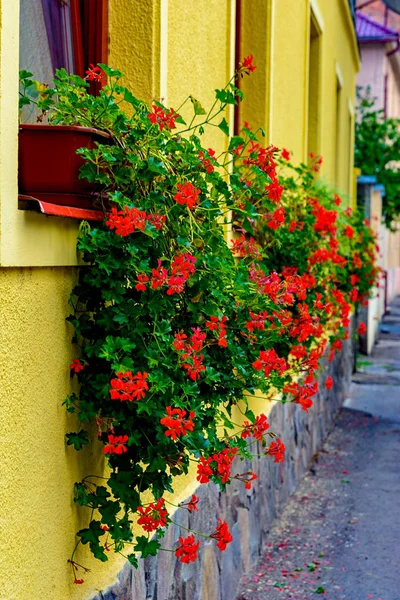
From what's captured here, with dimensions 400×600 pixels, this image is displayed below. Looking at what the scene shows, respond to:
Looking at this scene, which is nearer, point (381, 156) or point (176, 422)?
point (176, 422)

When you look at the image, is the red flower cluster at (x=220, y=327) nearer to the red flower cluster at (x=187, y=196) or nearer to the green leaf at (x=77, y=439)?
the red flower cluster at (x=187, y=196)

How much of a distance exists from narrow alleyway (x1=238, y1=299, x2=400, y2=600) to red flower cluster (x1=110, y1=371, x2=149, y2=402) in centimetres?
286

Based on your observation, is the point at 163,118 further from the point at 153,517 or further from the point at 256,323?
the point at 153,517

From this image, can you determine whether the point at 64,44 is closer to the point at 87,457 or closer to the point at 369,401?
the point at 87,457

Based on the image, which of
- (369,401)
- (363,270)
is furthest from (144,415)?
(369,401)

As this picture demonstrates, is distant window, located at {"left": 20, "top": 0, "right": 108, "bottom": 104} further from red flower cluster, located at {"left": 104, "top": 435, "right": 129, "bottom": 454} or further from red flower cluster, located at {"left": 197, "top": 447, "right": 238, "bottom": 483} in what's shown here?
red flower cluster, located at {"left": 197, "top": 447, "right": 238, "bottom": 483}

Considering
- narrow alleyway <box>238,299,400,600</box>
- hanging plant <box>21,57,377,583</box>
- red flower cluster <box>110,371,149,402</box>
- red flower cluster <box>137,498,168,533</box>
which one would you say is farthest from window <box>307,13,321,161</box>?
red flower cluster <box>110,371,149,402</box>

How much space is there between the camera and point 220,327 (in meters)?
2.86

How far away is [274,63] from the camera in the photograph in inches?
243

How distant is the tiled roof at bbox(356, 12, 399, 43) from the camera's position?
2652 cm

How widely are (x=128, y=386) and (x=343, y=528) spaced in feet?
14.0

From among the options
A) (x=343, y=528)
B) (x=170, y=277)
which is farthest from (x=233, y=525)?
(x=170, y=277)

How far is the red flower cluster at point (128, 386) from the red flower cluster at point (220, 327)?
38cm

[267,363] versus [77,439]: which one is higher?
[267,363]
